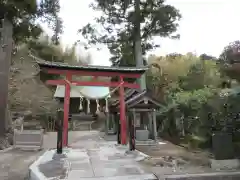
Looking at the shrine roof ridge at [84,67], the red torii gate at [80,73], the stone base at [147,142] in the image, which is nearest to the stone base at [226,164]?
the red torii gate at [80,73]

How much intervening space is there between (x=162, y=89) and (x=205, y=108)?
1370 centimetres

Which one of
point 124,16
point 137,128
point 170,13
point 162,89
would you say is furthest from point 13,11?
point 162,89

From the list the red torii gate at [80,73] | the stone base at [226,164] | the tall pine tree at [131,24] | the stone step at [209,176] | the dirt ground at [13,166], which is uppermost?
the tall pine tree at [131,24]

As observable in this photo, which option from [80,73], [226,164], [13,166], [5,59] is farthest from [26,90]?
[226,164]

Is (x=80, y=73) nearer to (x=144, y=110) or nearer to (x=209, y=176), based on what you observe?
(x=144, y=110)

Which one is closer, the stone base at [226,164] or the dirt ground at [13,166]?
the stone base at [226,164]

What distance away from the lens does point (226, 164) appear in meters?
6.89

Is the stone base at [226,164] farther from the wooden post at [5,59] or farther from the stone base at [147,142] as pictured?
the wooden post at [5,59]

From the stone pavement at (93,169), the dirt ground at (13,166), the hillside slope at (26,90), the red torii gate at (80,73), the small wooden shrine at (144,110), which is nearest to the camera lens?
the stone pavement at (93,169)

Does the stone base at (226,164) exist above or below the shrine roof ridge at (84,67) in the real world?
below

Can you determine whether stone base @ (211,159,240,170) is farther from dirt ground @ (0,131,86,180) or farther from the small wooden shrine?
the small wooden shrine

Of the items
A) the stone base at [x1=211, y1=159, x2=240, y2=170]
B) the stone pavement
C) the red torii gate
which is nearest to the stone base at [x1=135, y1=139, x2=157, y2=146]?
the red torii gate

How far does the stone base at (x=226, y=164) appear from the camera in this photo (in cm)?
683

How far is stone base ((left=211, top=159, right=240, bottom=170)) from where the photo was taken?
683cm
